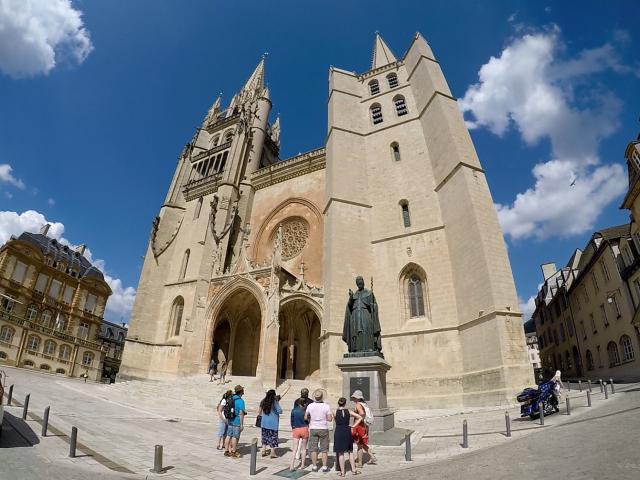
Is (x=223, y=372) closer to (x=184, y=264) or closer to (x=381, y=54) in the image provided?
(x=184, y=264)

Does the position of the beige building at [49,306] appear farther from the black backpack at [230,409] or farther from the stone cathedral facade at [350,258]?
the black backpack at [230,409]

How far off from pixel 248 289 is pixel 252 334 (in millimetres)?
3963

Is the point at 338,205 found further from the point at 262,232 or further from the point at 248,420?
the point at 248,420

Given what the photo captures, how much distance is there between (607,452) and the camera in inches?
176

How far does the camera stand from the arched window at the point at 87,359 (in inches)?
1337

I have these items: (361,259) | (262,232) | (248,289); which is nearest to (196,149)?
(262,232)

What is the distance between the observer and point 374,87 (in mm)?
25391

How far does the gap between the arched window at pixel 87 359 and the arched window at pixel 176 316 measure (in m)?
19.6

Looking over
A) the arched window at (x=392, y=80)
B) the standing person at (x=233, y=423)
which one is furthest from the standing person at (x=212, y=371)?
the arched window at (x=392, y=80)

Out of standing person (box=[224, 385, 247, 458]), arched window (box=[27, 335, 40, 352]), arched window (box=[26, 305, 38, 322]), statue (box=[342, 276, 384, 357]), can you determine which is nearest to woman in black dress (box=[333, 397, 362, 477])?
standing person (box=[224, 385, 247, 458])

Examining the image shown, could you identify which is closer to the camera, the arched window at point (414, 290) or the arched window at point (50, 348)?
the arched window at point (414, 290)

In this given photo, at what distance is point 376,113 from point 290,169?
699cm

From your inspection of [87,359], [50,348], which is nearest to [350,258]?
[50,348]

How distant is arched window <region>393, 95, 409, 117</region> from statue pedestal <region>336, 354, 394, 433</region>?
60.8 ft
